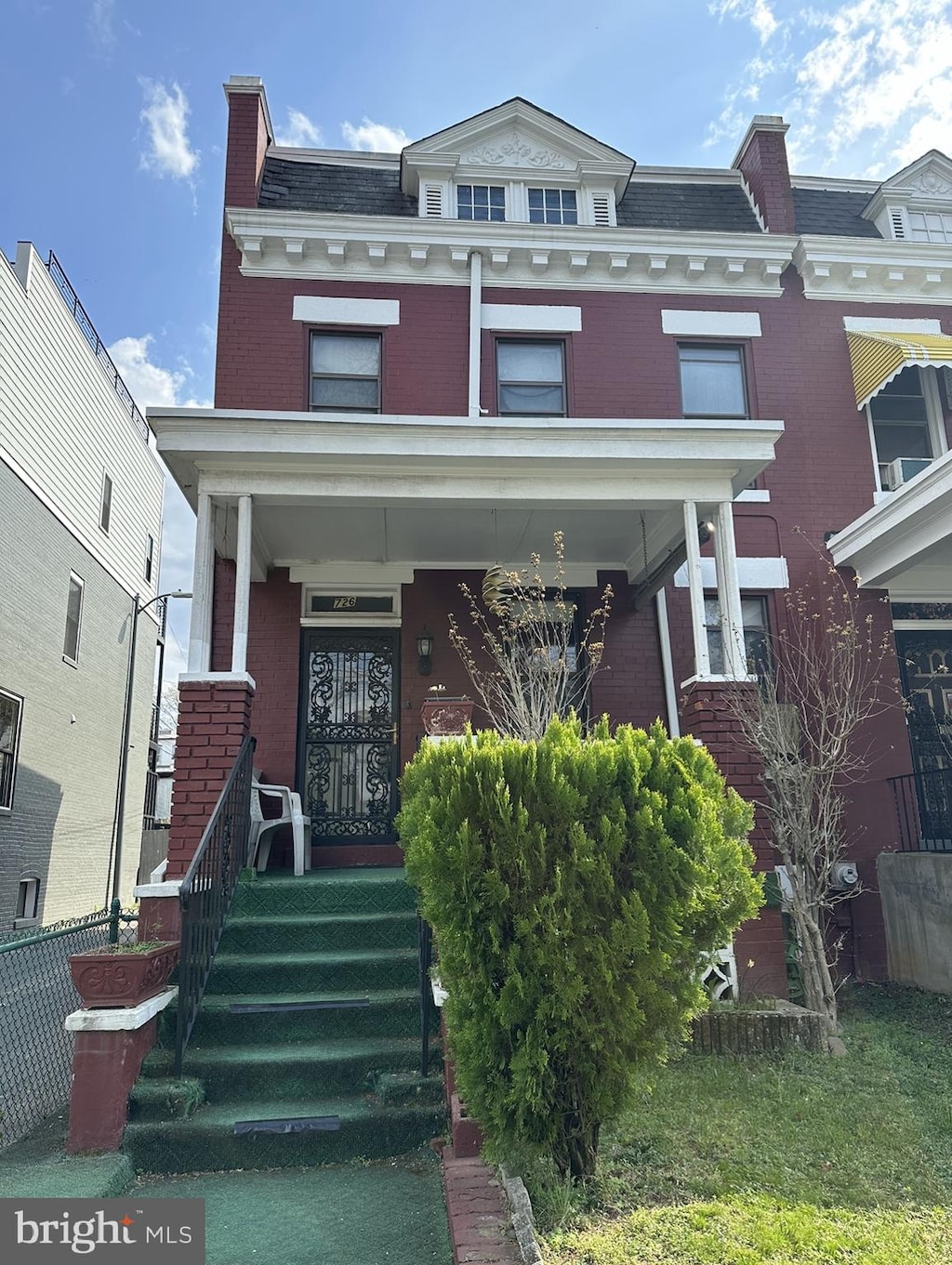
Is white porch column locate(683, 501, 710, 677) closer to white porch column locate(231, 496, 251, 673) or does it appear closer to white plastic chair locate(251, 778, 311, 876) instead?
white porch column locate(231, 496, 251, 673)

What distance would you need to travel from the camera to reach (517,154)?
383 inches

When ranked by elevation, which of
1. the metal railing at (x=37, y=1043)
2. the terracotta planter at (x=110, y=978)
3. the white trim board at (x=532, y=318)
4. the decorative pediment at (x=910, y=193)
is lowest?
the metal railing at (x=37, y=1043)

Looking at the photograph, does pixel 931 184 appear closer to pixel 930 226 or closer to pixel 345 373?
pixel 930 226

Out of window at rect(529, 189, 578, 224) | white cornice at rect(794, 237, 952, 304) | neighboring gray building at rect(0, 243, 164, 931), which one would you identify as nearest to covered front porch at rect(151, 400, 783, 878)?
white cornice at rect(794, 237, 952, 304)

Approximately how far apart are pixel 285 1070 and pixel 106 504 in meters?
13.1

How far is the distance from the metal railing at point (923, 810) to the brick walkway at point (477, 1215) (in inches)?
226

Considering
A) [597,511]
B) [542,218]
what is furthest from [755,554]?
[542,218]

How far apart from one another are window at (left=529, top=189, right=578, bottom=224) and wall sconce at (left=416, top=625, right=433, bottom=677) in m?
4.96

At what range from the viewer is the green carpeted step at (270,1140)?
3918mm

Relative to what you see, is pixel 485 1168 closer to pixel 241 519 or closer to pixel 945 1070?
pixel 945 1070

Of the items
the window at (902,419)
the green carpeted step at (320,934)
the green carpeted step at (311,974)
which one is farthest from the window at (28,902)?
the window at (902,419)

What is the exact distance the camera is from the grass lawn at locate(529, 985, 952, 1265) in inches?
108

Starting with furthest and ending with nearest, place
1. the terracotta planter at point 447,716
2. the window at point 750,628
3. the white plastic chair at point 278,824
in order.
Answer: the window at point 750,628 < the terracotta planter at point 447,716 < the white plastic chair at point 278,824

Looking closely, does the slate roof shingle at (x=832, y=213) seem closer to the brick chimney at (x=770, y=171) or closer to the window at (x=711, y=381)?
the brick chimney at (x=770, y=171)
